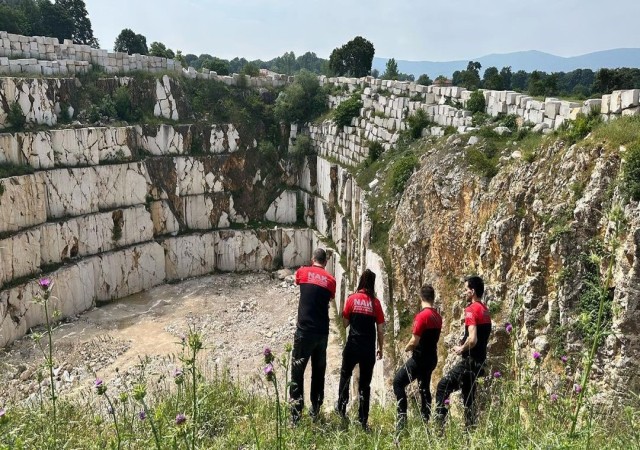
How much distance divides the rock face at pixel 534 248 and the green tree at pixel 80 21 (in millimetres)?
34161

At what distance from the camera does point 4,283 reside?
19.9m

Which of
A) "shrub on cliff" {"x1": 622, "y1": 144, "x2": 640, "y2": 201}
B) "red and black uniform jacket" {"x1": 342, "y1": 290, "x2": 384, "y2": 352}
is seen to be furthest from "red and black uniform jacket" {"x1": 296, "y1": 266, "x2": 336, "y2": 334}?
"shrub on cliff" {"x1": 622, "y1": 144, "x2": 640, "y2": 201}

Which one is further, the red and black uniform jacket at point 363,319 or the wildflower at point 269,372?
the red and black uniform jacket at point 363,319

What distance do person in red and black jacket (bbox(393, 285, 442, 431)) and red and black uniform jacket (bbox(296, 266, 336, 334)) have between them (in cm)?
123

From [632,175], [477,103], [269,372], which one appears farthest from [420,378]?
[477,103]

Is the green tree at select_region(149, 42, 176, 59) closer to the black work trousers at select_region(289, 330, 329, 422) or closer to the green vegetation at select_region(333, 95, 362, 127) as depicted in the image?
the green vegetation at select_region(333, 95, 362, 127)

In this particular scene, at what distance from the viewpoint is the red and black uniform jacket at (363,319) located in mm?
7293

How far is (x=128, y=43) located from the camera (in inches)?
1583

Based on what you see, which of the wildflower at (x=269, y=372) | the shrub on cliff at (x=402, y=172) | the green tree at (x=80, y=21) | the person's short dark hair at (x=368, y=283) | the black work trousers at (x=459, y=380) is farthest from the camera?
the green tree at (x=80, y=21)

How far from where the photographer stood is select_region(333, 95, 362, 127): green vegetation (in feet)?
82.4

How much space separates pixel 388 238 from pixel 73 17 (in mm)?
34136

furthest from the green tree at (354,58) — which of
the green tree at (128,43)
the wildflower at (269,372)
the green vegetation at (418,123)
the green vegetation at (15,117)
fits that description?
the wildflower at (269,372)

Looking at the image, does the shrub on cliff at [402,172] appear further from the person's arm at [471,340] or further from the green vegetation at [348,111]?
the person's arm at [471,340]

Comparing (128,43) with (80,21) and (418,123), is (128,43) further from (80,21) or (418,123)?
(418,123)
